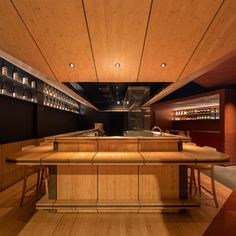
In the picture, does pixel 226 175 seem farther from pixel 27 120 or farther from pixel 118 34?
pixel 27 120

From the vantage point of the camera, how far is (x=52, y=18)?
8.89 feet

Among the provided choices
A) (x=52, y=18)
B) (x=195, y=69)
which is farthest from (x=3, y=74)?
(x=195, y=69)

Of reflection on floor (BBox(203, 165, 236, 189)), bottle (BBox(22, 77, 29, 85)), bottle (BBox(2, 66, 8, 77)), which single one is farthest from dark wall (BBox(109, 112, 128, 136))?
bottle (BBox(2, 66, 8, 77))

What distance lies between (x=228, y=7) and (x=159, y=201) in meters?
2.82

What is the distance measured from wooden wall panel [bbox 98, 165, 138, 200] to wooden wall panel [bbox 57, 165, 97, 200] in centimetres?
11

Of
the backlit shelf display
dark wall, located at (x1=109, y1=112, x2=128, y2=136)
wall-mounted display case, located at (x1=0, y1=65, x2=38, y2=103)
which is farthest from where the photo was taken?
dark wall, located at (x1=109, y1=112, x2=128, y2=136)

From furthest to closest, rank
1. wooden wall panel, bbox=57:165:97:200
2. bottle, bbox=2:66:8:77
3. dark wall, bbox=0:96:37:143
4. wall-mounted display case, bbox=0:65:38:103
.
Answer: dark wall, bbox=0:96:37:143, wall-mounted display case, bbox=0:65:38:103, bottle, bbox=2:66:8:77, wooden wall panel, bbox=57:165:97:200

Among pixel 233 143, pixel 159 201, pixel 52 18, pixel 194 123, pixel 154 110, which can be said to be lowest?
pixel 159 201

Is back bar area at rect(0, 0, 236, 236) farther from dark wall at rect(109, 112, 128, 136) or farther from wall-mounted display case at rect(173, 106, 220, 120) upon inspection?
dark wall at rect(109, 112, 128, 136)

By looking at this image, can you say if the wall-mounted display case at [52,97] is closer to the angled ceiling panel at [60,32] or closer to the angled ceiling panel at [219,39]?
the angled ceiling panel at [60,32]

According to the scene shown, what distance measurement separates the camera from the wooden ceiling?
2531 millimetres

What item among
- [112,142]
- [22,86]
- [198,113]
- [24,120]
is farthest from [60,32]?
[198,113]

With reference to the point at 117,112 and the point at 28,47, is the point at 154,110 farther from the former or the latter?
the point at 28,47

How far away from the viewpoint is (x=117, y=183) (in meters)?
2.96
